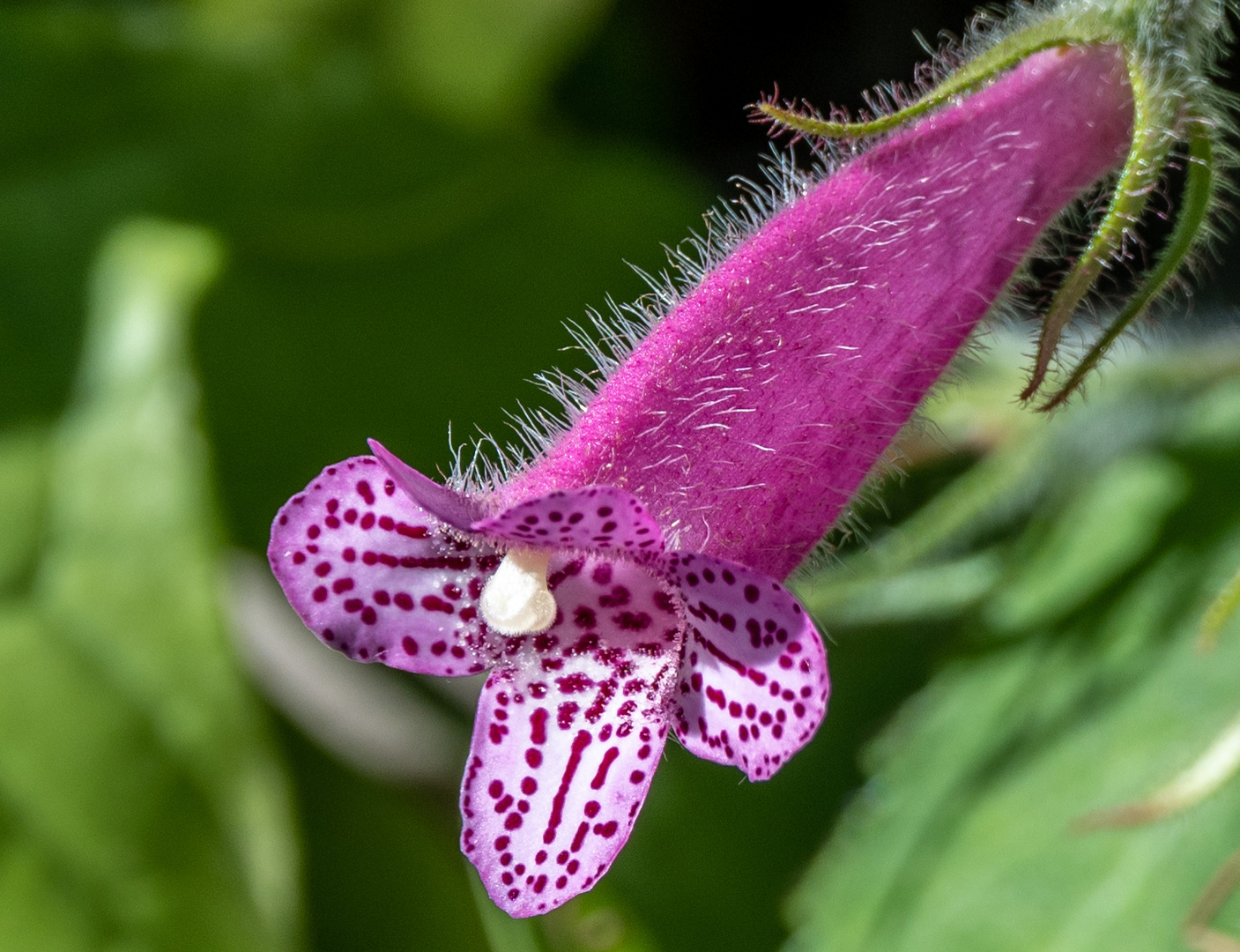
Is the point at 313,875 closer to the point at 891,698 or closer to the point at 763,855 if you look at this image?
the point at 763,855

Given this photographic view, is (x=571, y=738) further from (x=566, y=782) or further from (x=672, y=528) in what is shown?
(x=672, y=528)

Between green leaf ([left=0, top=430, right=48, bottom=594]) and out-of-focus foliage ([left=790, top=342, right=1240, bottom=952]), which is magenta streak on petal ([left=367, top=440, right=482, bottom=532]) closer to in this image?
out-of-focus foliage ([left=790, top=342, right=1240, bottom=952])

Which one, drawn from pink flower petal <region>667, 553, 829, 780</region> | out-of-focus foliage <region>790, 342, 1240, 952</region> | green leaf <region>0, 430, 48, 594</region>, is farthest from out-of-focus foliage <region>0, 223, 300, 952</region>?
pink flower petal <region>667, 553, 829, 780</region>

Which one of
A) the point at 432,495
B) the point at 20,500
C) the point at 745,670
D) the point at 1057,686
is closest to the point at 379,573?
the point at 432,495

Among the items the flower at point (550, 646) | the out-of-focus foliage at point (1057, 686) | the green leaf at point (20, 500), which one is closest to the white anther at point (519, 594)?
the flower at point (550, 646)

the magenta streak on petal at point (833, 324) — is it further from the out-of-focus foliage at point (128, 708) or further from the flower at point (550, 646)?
the out-of-focus foliage at point (128, 708)

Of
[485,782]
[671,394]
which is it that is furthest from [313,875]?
[671,394]
